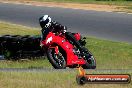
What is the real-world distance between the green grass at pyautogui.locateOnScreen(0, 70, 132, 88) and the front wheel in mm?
1041

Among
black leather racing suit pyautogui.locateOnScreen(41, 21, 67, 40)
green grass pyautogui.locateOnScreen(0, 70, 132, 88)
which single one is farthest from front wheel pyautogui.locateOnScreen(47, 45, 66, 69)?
green grass pyautogui.locateOnScreen(0, 70, 132, 88)

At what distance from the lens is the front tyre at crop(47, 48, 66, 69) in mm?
10508

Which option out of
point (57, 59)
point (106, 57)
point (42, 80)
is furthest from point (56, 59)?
point (106, 57)

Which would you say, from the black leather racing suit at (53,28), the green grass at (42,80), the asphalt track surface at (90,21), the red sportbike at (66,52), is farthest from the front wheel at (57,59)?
the asphalt track surface at (90,21)

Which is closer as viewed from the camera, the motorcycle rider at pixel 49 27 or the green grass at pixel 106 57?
the motorcycle rider at pixel 49 27

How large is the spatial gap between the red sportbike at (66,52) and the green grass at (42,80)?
3.40ft

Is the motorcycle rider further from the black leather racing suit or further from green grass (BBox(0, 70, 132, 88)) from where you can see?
green grass (BBox(0, 70, 132, 88))

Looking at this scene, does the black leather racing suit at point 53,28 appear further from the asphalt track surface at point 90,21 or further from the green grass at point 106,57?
the asphalt track surface at point 90,21

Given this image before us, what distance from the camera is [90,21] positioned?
1064 inches

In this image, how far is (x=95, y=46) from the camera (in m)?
16.9

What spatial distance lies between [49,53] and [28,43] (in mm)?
2741

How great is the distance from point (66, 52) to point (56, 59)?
A: 0.28 m

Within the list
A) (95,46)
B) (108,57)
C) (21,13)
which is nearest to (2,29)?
(95,46)

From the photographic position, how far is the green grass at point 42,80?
7.97 m
